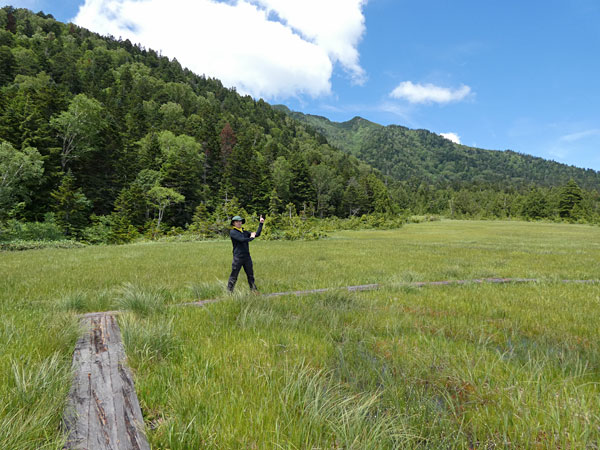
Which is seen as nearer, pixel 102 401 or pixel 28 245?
pixel 102 401

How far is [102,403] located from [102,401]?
0.04 m

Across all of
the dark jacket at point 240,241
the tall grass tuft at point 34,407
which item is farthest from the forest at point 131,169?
the tall grass tuft at point 34,407

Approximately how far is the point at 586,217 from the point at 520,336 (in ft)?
366

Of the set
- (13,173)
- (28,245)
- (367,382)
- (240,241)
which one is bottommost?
(28,245)

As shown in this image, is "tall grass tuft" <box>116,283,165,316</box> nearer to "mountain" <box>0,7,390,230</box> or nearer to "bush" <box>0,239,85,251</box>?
"bush" <box>0,239,85,251</box>

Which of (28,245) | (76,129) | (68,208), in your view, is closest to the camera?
(28,245)

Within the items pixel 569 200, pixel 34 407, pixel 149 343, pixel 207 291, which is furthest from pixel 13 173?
pixel 569 200

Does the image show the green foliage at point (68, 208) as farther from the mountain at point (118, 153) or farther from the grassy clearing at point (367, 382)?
the grassy clearing at point (367, 382)

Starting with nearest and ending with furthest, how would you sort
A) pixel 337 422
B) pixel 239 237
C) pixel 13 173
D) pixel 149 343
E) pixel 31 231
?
→ pixel 337 422 < pixel 149 343 < pixel 239 237 < pixel 31 231 < pixel 13 173

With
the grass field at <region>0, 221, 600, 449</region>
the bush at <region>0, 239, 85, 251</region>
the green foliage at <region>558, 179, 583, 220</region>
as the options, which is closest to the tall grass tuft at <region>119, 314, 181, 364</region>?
the grass field at <region>0, 221, 600, 449</region>

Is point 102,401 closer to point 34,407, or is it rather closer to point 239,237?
point 34,407

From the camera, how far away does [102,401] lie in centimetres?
258

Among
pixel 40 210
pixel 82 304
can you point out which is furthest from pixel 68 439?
pixel 40 210

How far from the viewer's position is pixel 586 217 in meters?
80.6
